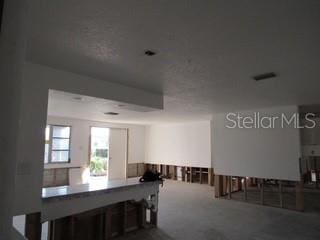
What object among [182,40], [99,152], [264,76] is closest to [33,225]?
[182,40]

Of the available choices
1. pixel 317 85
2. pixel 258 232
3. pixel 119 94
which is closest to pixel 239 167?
pixel 258 232

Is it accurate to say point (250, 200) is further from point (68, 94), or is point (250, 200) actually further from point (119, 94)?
point (68, 94)

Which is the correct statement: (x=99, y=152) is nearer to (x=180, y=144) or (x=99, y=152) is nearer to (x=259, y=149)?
(x=180, y=144)

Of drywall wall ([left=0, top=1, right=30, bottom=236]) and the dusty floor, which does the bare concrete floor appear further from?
drywall wall ([left=0, top=1, right=30, bottom=236])

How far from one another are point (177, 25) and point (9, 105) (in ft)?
4.74

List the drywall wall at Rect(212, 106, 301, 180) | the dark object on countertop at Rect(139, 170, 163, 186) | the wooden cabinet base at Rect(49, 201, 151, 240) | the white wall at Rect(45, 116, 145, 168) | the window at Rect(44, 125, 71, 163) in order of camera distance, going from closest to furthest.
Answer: the wooden cabinet base at Rect(49, 201, 151, 240) → the dark object on countertop at Rect(139, 170, 163, 186) → the drywall wall at Rect(212, 106, 301, 180) → the window at Rect(44, 125, 71, 163) → the white wall at Rect(45, 116, 145, 168)

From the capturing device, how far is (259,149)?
5516 mm

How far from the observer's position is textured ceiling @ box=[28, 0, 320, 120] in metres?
1.61

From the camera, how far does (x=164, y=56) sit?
8.02 feet

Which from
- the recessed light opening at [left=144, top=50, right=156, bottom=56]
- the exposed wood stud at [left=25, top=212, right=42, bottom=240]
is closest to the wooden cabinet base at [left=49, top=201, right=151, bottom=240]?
the exposed wood stud at [left=25, top=212, right=42, bottom=240]

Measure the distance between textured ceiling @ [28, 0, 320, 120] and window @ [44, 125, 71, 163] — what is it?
16.3 ft

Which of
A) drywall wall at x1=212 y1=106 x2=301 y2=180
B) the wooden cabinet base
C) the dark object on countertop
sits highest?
drywall wall at x1=212 y1=106 x2=301 y2=180

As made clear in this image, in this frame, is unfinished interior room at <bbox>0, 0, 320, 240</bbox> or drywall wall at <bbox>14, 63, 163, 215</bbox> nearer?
unfinished interior room at <bbox>0, 0, 320, 240</bbox>

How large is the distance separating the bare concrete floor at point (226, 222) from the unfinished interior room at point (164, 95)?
0.08 ft
